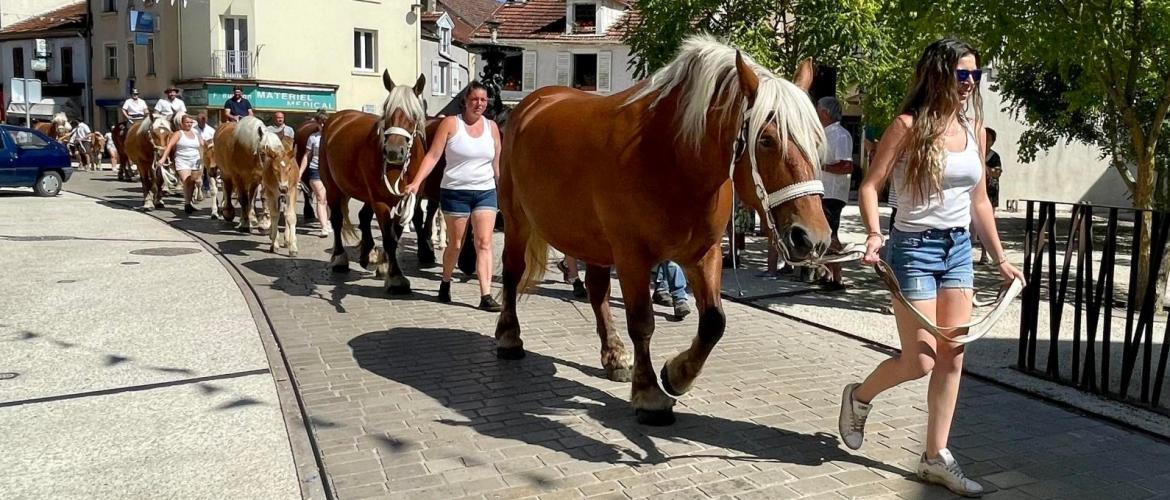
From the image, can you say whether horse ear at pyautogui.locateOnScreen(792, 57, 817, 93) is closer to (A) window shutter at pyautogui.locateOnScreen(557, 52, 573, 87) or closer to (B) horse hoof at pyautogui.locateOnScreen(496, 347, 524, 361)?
(B) horse hoof at pyautogui.locateOnScreen(496, 347, 524, 361)

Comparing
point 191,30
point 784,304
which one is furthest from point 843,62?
point 191,30

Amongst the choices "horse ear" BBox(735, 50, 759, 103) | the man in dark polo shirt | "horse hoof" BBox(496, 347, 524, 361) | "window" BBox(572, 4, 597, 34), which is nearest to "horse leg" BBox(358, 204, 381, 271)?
"horse hoof" BBox(496, 347, 524, 361)

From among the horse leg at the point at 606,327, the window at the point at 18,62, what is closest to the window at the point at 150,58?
the window at the point at 18,62

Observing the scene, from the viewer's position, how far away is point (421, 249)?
10672mm

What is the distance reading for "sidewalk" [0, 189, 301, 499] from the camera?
4.07 metres

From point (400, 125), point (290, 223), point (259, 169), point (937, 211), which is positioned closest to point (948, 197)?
point (937, 211)

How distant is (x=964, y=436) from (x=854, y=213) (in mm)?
14486

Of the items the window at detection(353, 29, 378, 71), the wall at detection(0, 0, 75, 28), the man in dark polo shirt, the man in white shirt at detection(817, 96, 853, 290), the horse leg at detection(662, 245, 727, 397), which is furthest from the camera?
the wall at detection(0, 0, 75, 28)

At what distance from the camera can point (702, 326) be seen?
15.0 feet

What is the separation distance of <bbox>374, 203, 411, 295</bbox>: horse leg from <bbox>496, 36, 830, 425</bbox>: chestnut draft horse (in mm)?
3135

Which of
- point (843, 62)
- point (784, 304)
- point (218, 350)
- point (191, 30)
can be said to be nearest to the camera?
point (218, 350)

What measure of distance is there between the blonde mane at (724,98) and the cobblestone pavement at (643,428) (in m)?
1.49

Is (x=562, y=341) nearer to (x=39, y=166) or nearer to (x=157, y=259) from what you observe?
(x=157, y=259)

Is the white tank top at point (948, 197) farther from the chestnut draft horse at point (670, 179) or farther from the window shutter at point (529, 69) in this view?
the window shutter at point (529, 69)
